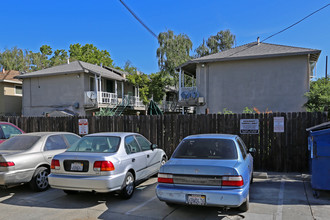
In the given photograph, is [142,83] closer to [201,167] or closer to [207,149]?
[207,149]

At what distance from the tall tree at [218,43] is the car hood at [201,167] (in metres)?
31.5

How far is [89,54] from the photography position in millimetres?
45219

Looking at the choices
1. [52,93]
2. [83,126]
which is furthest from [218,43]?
[83,126]

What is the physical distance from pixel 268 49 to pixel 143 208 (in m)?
15.6

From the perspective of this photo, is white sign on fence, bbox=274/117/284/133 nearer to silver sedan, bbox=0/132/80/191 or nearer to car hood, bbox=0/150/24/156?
silver sedan, bbox=0/132/80/191

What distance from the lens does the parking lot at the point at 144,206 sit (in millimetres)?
4840

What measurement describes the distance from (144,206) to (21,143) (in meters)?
3.76

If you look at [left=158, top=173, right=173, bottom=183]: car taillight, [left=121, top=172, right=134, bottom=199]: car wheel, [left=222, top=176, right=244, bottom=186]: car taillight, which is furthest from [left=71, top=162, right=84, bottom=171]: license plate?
[left=222, top=176, right=244, bottom=186]: car taillight

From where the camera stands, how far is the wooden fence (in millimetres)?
8492

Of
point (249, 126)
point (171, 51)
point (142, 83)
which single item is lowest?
point (249, 126)

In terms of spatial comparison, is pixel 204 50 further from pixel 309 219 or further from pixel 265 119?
pixel 309 219

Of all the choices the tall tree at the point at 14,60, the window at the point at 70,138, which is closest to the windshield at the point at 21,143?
the window at the point at 70,138

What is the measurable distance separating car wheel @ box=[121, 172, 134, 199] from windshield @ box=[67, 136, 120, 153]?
0.70 m

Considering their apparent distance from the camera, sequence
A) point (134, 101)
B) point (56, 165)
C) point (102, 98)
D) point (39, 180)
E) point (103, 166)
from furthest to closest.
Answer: point (134, 101), point (102, 98), point (39, 180), point (56, 165), point (103, 166)
